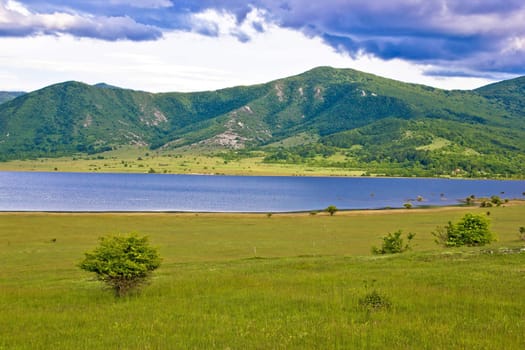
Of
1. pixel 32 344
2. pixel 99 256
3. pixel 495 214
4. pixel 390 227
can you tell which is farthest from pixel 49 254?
pixel 495 214

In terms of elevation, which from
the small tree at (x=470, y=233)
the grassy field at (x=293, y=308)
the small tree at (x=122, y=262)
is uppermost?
the small tree at (x=122, y=262)

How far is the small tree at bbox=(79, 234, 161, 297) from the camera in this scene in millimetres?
28625

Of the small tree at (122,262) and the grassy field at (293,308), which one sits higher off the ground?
the small tree at (122,262)

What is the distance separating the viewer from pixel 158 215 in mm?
132625

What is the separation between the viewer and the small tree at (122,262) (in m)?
28.6

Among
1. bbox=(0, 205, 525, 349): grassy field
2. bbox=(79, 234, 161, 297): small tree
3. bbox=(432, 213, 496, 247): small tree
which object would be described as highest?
bbox=(79, 234, 161, 297): small tree

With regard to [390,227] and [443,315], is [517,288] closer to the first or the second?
[443,315]

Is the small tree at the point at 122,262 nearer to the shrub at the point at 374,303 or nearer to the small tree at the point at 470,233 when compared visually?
the shrub at the point at 374,303

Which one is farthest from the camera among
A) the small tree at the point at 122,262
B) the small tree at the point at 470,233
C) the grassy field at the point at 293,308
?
the small tree at the point at 470,233

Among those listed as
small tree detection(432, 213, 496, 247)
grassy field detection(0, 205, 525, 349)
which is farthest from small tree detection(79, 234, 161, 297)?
small tree detection(432, 213, 496, 247)

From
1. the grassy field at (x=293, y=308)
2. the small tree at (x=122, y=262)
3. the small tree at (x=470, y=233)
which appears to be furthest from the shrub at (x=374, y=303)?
the small tree at (x=470, y=233)

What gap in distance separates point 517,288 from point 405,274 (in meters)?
8.06

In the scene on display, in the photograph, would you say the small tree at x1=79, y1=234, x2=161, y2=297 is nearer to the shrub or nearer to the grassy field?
the grassy field

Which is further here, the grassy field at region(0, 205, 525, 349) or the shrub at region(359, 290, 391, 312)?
the shrub at region(359, 290, 391, 312)
